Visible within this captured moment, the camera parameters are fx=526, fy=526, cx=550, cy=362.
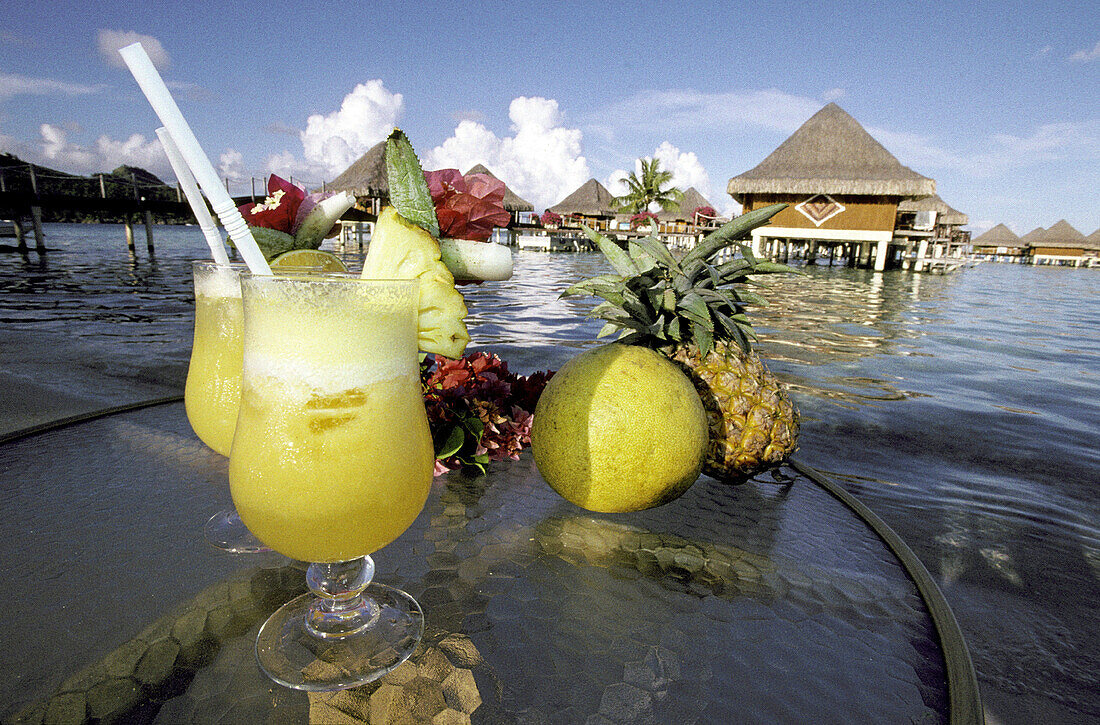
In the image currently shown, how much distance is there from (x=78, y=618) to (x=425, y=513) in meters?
0.60

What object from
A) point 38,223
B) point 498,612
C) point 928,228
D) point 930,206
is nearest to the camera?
point 498,612

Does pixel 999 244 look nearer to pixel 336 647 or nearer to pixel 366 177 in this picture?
pixel 366 177

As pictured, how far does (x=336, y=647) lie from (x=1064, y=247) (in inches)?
2457

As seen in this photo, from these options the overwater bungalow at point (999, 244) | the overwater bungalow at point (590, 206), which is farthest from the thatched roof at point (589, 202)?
the overwater bungalow at point (999, 244)

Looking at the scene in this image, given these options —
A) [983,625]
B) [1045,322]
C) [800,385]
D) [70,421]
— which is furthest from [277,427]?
[1045,322]

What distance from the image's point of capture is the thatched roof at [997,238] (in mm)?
50844

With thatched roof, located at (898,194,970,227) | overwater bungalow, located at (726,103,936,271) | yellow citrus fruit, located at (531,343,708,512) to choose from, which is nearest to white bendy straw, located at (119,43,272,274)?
yellow citrus fruit, located at (531,343,708,512)

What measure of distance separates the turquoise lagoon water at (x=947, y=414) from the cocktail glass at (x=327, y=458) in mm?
1113

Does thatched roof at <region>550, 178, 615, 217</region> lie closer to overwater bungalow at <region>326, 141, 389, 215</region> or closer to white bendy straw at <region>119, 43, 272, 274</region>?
overwater bungalow at <region>326, 141, 389, 215</region>

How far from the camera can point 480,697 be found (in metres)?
0.72

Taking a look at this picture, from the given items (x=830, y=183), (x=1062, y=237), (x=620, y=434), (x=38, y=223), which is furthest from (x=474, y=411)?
(x=1062, y=237)

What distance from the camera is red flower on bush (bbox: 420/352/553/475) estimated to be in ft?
4.89

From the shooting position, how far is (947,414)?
3.22 meters

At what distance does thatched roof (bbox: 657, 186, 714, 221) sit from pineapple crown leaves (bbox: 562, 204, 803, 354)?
34056 mm
